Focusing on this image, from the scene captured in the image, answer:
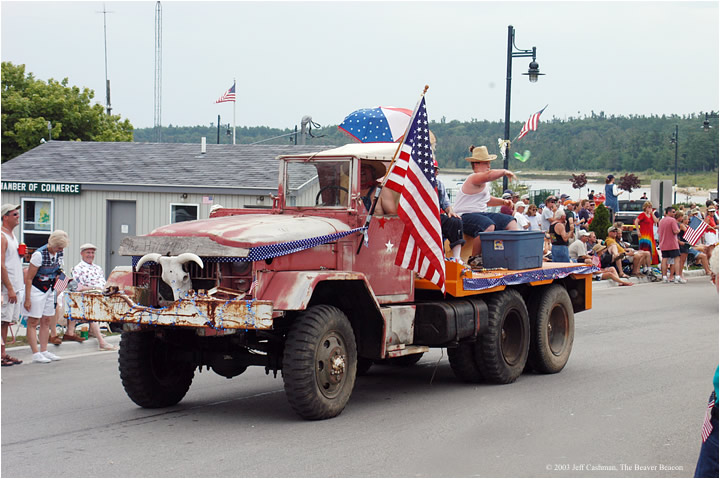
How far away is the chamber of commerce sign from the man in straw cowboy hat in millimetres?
16092

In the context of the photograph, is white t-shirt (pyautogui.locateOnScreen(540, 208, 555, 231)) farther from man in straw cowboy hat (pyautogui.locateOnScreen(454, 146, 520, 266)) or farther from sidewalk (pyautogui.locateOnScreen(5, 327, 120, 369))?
sidewalk (pyautogui.locateOnScreen(5, 327, 120, 369))

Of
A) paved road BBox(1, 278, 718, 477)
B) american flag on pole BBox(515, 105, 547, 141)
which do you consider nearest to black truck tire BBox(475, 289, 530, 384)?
paved road BBox(1, 278, 718, 477)

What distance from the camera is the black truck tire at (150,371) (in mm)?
8781

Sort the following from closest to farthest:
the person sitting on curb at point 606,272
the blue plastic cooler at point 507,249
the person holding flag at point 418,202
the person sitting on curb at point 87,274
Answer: the person holding flag at point 418,202 < the blue plastic cooler at point 507,249 < the person sitting on curb at point 87,274 < the person sitting on curb at point 606,272

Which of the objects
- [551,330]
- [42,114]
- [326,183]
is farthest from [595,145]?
[326,183]

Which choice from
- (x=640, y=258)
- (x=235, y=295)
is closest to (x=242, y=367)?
(x=235, y=295)

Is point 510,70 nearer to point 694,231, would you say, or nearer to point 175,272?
point 694,231

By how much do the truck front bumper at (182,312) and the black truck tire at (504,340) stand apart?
3462 millimetres

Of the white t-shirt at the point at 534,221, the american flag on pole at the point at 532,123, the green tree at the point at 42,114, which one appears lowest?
the white t-shirt at the point at 534,221

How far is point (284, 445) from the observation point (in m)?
7.53

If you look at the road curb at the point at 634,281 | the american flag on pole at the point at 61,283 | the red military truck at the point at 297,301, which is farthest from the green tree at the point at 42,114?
the red military truck at the point at 297,301

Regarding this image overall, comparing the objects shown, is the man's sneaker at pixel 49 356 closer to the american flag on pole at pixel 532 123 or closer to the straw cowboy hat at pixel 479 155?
the straw cowboy hat at pixel 479 155

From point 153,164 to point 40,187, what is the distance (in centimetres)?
300

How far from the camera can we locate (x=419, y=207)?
9.27 metres
